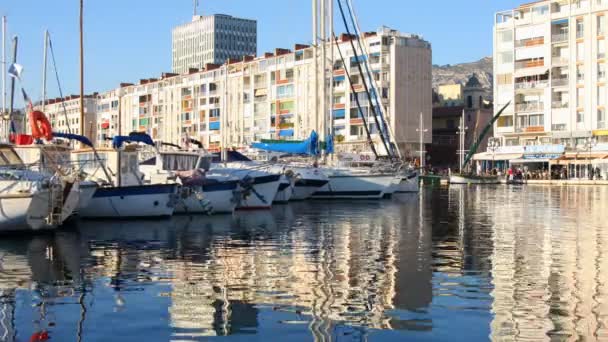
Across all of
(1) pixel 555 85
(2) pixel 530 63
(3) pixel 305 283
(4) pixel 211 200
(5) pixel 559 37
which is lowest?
(3) pixel 305 283

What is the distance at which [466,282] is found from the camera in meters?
16.9

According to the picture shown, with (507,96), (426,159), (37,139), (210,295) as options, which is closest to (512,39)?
(507,96)

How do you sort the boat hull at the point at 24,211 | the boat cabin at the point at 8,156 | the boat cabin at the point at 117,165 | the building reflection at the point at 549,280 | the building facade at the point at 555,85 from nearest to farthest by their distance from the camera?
the building reflection at the point at 549,280 < the boat hull at the point at 24,211 < the boat cabin at the point at 8,156 < the boat cabin at the point at 117,165 < the building facade at the point at 555,85

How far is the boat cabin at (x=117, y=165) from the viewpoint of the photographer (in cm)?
3591

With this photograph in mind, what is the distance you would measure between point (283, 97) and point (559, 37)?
37540 mm

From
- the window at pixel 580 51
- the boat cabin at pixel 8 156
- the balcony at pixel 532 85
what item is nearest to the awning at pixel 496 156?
the balcony at pixel 532 85

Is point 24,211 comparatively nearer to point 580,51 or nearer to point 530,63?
point 580,51

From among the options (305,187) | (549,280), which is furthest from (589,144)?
(549,280)

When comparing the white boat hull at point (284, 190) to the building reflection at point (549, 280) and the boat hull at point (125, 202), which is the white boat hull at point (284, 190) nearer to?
the boat hull at point (125, 202)

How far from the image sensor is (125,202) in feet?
111

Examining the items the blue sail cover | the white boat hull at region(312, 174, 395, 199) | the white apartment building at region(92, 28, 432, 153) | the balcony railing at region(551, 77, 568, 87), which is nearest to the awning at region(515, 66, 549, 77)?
the balcony railing at region(551, 77, 568, 87)

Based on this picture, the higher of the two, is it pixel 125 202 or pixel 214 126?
pixel 214 126

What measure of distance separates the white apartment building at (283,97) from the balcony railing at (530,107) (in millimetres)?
12210

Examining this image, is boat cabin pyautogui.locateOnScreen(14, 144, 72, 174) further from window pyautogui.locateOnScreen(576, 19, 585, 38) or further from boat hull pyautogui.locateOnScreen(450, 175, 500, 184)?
window pyautogui.locateOnScreen(576, 19, 585, 38)
